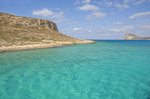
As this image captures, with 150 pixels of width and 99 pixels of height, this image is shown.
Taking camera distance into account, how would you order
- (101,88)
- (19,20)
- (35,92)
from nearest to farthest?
(35,92) < (101,88) < (19,20)

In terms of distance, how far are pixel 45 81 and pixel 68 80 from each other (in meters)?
2.25

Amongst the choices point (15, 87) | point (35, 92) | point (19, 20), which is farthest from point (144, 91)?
point (19, 20)

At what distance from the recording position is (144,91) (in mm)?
8180

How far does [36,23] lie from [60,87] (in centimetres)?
7916

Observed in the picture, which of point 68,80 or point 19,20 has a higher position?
point 19,20

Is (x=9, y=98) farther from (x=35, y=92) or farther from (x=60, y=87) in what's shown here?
(x=60, y=87)

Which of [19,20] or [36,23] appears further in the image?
[36,23]

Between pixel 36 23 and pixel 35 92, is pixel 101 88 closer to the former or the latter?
pixel 35 92

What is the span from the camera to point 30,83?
9805mm

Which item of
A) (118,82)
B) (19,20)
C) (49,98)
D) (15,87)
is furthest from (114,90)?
(19,20)

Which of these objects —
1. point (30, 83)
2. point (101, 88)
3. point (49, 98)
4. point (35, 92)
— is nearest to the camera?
point (49, 98)

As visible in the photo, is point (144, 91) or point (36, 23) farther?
point (36, 23)

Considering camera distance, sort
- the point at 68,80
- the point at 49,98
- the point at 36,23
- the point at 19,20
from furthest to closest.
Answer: the point at 36,23, the point at 19,20, the point at 68,80, the point at 49,98

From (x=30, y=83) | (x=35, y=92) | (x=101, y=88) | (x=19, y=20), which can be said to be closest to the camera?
(x=35, y=92)
